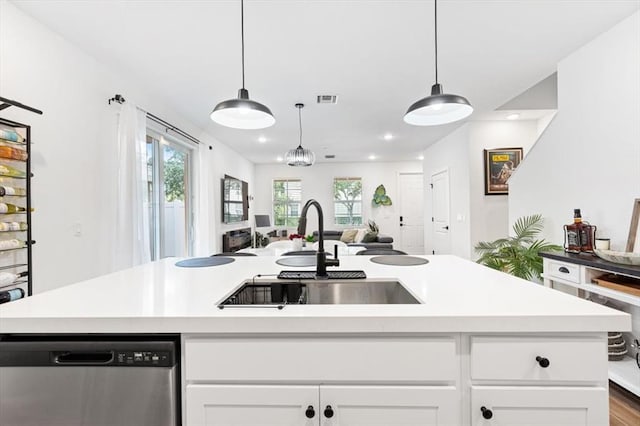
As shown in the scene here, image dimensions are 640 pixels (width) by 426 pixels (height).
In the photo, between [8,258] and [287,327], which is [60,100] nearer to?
[8,258]

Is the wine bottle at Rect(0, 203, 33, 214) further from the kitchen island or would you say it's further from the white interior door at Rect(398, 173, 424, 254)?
the white interior door at Rect(398, 173, 424, 254)

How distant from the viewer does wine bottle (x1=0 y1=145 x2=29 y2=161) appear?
1725 millimetres

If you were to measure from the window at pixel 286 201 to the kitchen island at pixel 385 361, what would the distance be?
24.1 ft

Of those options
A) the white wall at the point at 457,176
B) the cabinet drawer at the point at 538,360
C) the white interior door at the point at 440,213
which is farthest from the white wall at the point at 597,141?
the white interior door at the point at 440,213

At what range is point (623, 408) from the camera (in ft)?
5.84

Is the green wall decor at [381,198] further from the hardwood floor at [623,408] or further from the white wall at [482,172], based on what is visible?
the hardwood floor at [623,408]

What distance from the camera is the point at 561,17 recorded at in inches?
84.3

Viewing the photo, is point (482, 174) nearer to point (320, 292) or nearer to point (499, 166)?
point (499, 166)

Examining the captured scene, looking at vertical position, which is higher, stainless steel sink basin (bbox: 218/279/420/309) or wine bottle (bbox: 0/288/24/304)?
stainless steel sink basin (bbox: 218/279/420/309)

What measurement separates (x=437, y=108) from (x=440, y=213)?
4.48m

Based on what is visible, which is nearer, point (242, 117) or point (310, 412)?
point (310, 412)

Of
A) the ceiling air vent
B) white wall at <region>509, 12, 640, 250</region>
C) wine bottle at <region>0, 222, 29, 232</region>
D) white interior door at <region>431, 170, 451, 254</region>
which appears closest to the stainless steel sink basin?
wine bottle at <region>0, 222, 29, 232</region>

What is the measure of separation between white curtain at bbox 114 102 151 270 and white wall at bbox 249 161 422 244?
5.10 metres

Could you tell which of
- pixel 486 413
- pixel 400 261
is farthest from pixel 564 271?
pixel 486 413
